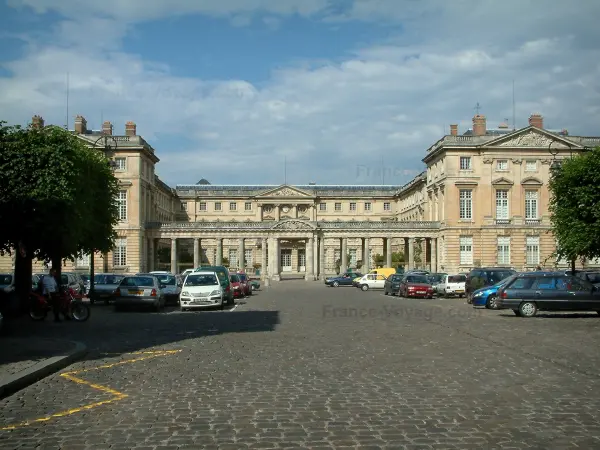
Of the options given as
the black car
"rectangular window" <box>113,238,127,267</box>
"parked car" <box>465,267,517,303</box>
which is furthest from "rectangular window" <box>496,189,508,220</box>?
"parked car" <box>465,267,517,303</box>

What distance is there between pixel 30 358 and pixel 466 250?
70.5 meters

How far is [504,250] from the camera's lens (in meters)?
79.7

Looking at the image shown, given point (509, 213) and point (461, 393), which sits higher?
point (509, 213)

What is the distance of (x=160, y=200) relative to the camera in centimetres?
10156

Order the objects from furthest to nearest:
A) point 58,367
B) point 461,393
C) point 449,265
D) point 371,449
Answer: point 449,265, point 58,367, point 461,393, point 371,449

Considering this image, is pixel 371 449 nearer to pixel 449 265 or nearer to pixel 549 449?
pixel 549 449

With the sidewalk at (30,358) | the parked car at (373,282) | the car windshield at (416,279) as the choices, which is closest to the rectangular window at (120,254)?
the parked car at (373,282)

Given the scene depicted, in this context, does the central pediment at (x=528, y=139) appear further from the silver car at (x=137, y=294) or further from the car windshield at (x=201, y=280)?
the silver car at (x=137, y=294)

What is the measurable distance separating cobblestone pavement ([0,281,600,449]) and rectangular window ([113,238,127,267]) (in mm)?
63151

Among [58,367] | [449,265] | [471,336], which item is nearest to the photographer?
[58,367]

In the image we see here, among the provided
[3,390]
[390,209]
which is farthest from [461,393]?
[390,209]

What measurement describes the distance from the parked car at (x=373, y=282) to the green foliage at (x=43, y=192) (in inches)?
1290

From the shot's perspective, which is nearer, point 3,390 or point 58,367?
point 3,390

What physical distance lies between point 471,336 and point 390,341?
2.66 metres
